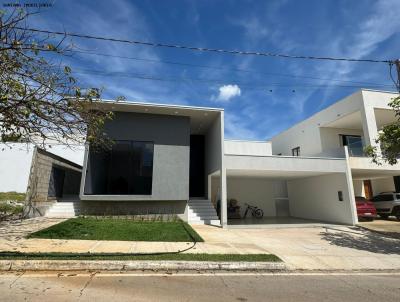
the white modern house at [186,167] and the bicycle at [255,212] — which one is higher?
the white modern house at [186,167]

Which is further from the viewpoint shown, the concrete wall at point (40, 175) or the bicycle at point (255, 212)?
the bicycle at point (255, 212)

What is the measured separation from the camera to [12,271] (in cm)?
533

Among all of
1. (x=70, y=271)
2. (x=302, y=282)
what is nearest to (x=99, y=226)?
(x=70, y=271)

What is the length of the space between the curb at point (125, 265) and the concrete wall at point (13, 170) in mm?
14330

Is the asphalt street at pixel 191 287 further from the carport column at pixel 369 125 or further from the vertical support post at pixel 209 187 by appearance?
the carport column at pixel 369 125

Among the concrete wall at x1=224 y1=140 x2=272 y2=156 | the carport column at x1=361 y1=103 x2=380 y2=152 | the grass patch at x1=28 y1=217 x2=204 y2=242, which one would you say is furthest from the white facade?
the carport column at x1=361 y1=103 x2=380 y2=152

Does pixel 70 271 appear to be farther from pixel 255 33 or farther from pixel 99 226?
pixel 255 33

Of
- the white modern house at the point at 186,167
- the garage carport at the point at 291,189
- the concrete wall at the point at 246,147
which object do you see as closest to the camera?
the white modern house at the point at 186,167

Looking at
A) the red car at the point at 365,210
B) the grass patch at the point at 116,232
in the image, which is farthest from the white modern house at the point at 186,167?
the grass patch at the point at 116,232

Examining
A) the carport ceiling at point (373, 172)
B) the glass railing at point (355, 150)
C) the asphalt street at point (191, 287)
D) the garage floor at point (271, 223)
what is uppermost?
the glass railing at point (355, 150)

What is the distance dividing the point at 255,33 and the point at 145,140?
7.50m

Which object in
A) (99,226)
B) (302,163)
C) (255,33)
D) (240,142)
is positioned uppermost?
(255,33)

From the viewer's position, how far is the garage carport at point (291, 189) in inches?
542

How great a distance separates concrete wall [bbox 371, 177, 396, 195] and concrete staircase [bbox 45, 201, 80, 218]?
23.1 m
